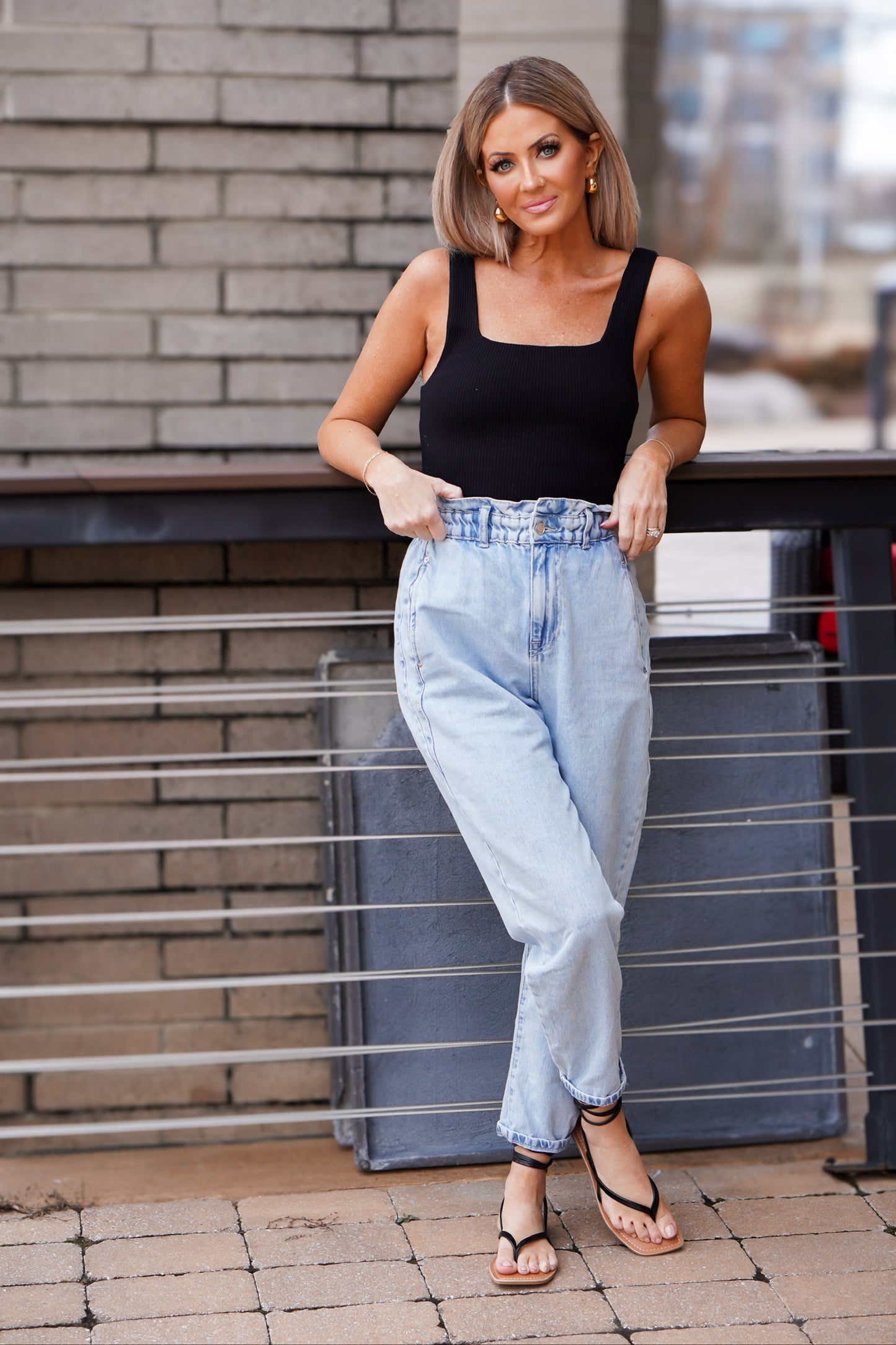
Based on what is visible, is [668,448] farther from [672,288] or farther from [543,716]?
[543,716]

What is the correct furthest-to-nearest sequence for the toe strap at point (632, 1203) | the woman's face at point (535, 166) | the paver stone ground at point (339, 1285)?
the toe strap at point (632, 1203) < the paver stone ground at point (339, 1285) < the woman's face at point (535, 166)

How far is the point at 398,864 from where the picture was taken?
2.49m

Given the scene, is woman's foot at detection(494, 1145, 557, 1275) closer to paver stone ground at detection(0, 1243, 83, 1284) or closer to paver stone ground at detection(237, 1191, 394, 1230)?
paver stone ground at detection(237, 1191, 394, 1230)

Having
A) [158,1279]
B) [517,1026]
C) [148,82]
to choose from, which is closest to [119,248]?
[148,82]

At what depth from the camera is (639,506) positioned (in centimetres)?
193

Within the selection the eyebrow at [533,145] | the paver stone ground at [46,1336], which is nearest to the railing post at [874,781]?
the eyebrow at [533,145]

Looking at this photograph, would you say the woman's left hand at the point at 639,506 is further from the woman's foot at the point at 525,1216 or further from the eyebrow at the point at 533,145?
the woman's foot at the point at 525,1216

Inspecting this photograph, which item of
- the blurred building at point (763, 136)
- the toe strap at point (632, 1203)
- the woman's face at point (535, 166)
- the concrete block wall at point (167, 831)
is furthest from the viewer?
the blurred building at point (763, 136)

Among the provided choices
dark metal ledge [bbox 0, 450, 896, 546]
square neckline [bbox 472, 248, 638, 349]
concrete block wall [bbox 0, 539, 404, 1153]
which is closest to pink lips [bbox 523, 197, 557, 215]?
square neckline [bbox 472, 248, 638, 349]

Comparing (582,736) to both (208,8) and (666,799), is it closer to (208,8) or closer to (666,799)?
(666,799)

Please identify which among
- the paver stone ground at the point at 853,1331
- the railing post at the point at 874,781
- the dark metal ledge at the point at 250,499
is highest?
the dark metal ledge at the point at 250,499

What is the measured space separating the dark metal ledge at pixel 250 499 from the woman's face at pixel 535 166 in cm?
49

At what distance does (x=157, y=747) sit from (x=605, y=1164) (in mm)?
1322

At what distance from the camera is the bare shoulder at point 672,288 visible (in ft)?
6.51
